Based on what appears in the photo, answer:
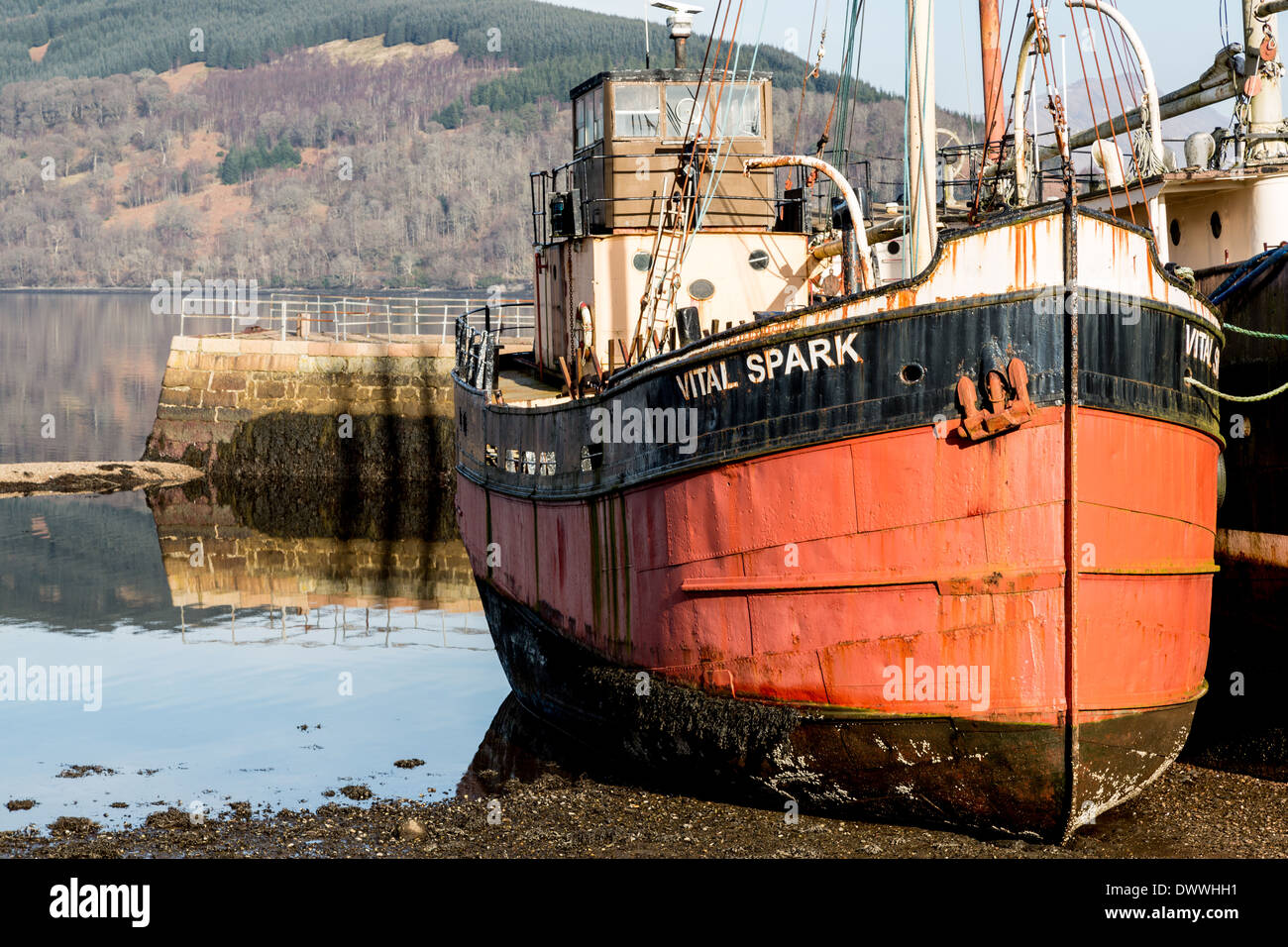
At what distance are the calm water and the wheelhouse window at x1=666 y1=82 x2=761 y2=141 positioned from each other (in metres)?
7.26

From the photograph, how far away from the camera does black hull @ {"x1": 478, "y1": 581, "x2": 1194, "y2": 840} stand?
1106 cm

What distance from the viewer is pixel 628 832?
12.0 metres

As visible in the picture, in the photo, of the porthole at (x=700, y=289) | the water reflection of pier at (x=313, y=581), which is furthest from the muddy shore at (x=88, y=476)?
the porthole at (x=700, y=289)

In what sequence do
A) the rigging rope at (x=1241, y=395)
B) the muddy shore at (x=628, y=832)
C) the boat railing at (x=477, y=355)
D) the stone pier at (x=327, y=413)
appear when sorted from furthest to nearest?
the stone pier at (x=327, y=413), the boat railing at (x=477, y=355), the rigging rope at (x=1241, y=395), the muddy shore at (x=628, y=832)

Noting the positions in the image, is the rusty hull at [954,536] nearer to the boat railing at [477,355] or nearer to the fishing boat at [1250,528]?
the fishing boat at [1250,528]

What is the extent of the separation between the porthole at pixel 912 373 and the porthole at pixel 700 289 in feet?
20.5

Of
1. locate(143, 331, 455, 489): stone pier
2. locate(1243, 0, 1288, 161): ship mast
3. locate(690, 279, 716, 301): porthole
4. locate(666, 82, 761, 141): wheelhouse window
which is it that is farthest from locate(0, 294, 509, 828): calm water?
locate(1243, 0, 1288, 161): ship mast

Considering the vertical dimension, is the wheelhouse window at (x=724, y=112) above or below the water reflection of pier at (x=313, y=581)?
above

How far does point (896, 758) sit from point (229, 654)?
12.4m

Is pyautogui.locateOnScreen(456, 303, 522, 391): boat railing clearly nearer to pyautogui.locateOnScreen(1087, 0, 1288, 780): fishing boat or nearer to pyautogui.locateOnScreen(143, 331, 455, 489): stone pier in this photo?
pyautogui.locateOnScreen(1087, 0, 1288, 780): fishing boat

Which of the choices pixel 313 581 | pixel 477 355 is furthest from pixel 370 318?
pixel 477 355

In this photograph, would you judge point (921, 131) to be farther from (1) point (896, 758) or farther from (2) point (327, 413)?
(2) point (327, 413)

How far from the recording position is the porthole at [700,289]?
1695 centimetres
